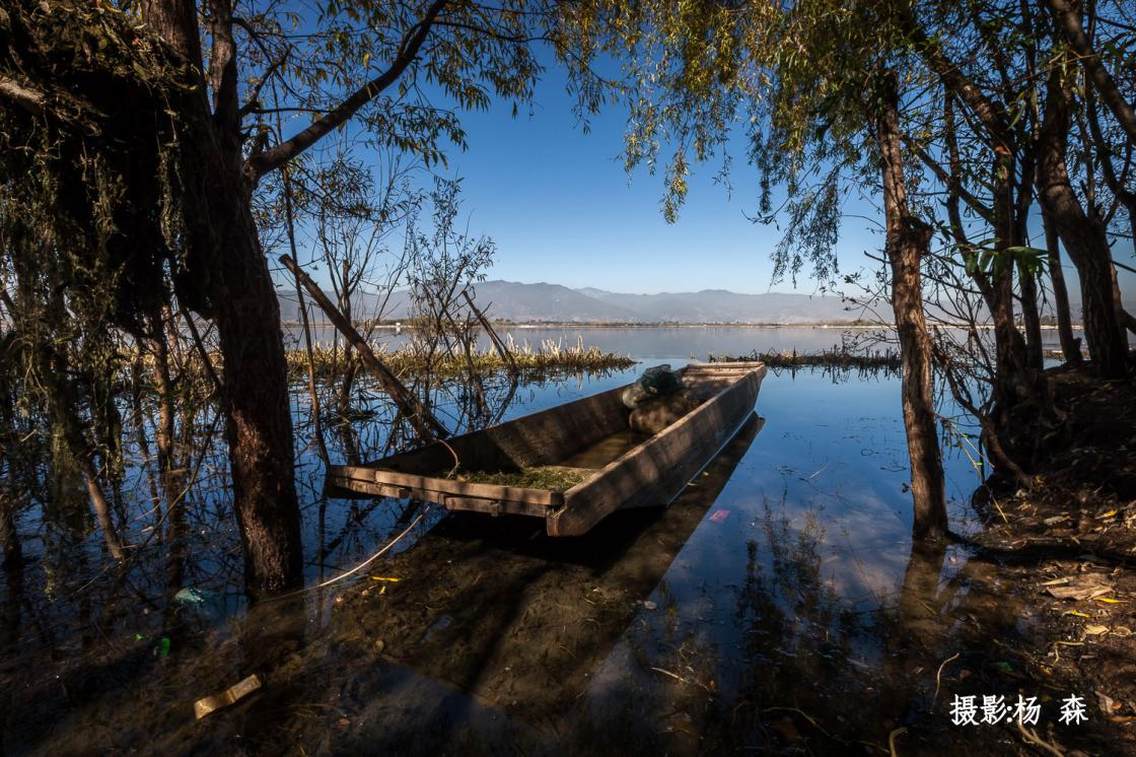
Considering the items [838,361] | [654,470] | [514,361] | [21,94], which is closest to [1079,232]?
[654,470]

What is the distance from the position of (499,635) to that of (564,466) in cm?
276

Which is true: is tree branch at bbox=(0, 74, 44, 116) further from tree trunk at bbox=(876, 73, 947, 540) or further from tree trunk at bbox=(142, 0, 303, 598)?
tree trunk at bbox=(876, 73, 947, 540)

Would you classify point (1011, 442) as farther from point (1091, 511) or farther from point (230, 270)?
point (230, 270)

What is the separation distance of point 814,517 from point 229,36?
18.4 ft

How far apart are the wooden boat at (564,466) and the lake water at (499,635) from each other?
0.47 meters

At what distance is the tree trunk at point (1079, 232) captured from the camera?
4.81 m

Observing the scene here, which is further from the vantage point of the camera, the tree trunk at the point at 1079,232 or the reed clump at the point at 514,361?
the reed clump at the point at 514,361

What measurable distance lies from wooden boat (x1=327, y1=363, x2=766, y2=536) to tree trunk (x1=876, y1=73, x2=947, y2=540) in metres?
1.98

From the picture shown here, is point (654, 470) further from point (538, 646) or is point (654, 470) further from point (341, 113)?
point (341, 113)

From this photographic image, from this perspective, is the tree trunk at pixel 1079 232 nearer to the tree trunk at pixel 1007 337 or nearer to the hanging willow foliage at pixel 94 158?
the tree trunk at pixel 1007 337

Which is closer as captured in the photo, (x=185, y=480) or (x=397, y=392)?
(x=185, y=480)

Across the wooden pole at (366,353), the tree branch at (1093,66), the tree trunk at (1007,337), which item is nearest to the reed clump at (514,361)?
the wooden pole at (366,353)

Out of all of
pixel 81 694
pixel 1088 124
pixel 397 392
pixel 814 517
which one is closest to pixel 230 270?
pixel 81 694

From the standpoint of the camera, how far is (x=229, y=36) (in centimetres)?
293
